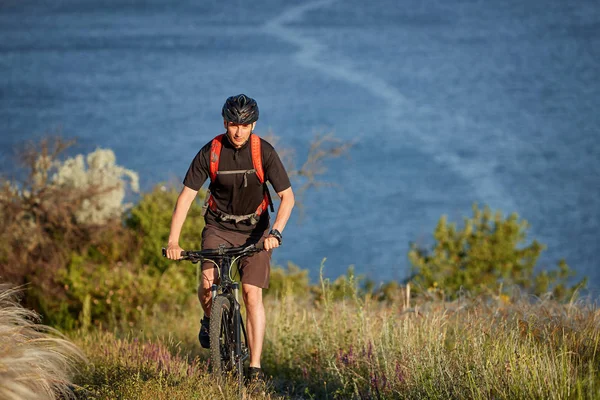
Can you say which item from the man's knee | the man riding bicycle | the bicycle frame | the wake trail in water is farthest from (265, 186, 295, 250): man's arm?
the wake trail in water

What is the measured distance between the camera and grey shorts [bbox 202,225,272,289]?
21.8 feet

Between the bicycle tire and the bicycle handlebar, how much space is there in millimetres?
344

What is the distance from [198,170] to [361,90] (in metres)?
72.8

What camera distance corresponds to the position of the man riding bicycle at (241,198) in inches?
253

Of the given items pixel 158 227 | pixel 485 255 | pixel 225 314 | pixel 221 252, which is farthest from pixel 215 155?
pixel 485 255

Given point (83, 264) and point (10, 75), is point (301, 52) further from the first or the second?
point (83, 264)

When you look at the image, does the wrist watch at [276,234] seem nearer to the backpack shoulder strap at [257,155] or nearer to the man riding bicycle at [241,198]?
the man riding bicycle at [241,198]

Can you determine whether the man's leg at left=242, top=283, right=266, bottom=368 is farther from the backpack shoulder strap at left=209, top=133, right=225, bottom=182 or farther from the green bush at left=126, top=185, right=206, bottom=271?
the green bush at left=126, top=185, right=206, bottom=271

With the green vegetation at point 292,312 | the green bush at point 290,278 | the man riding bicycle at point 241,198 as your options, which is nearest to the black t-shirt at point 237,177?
the man riding bicycle at point 241,198

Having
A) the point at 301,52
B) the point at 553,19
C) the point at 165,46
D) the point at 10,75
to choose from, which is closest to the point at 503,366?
the point at 10,75

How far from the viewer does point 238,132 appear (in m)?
6.36

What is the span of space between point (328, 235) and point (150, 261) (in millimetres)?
41894

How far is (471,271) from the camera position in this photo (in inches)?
738

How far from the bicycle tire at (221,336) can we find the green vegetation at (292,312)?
7.5 inches
